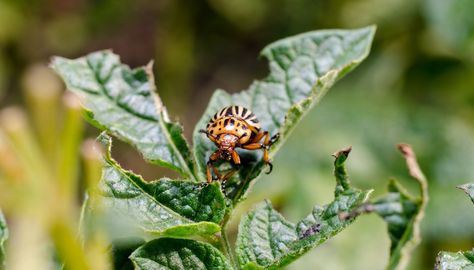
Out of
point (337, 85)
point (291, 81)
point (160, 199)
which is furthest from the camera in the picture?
point (337, 85)

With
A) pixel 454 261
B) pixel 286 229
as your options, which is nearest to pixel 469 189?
pixel 454 261

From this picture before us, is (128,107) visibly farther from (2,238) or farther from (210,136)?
(2,238)

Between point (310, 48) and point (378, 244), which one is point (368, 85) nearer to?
point (378, 244)

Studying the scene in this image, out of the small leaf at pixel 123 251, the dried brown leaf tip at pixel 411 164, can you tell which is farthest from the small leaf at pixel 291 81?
the dried brown leaf tip at pixel 411 164

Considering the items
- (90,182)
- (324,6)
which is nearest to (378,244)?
(324,6)

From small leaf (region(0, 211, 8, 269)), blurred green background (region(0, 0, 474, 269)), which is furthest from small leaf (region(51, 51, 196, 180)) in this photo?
blurred green background (region(0, 0, 474, 269))
